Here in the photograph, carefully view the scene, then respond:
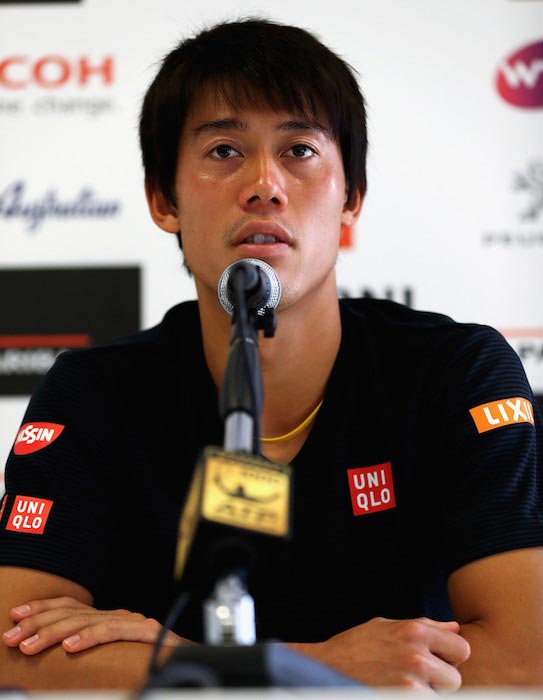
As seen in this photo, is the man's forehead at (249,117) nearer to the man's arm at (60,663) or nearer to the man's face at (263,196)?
the man's face at (263,196)

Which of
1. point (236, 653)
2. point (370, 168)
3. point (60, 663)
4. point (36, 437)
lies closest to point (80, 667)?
point (60, 663)

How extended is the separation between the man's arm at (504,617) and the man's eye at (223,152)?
735 millimetres

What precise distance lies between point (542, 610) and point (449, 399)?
1.15 feet

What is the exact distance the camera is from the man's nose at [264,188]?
4.97 ft

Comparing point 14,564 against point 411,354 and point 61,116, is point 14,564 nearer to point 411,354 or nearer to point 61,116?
point 411,354

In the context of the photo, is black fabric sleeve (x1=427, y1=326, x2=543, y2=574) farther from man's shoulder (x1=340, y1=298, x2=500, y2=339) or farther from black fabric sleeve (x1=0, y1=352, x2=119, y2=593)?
black fabric sleeve (x1=0, y1=352, x2=119, y2=593)

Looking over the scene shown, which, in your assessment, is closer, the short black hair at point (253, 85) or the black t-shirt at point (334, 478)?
the black t-shirt at point (334, 478)

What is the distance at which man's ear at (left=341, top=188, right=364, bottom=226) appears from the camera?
1.82 m

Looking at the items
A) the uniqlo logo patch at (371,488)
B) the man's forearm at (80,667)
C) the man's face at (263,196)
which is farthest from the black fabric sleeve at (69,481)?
the uniqlo logo patch at (371,488)

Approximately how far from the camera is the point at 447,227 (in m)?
2.59

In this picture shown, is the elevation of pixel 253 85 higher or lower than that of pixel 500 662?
higher

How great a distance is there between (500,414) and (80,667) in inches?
27.1

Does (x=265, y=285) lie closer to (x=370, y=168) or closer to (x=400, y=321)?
(x=400, y=321)

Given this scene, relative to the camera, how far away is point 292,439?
1.57 meters
